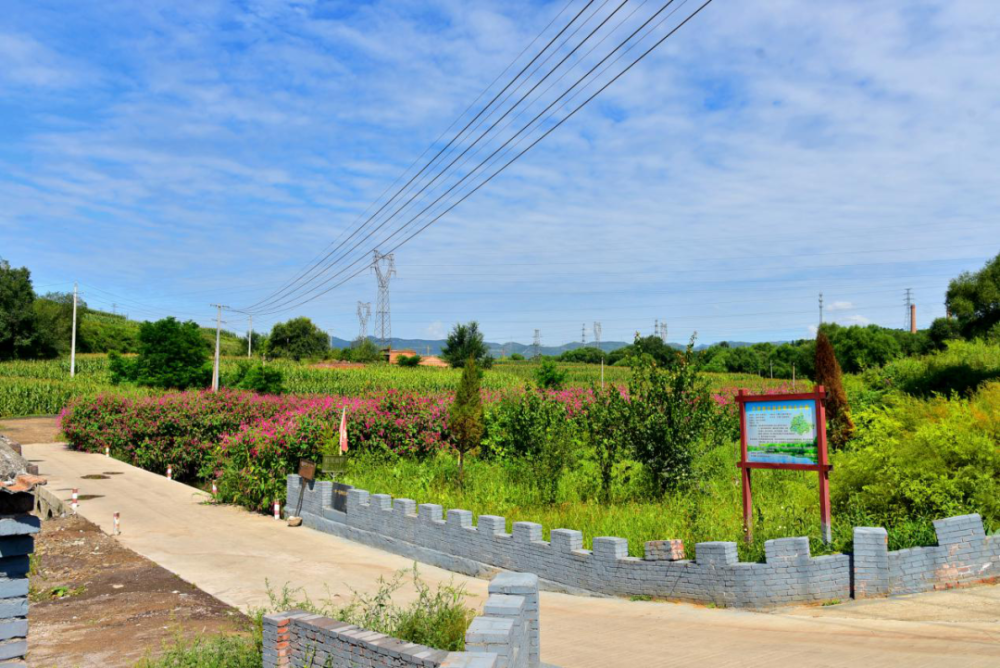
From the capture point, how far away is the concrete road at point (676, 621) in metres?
7.29

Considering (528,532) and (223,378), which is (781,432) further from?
(223,378)

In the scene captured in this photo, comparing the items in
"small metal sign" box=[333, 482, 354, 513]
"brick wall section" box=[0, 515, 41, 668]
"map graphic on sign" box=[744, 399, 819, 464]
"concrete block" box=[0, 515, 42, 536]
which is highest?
"map graphic on sign" box=[744, 399, 819, 464]

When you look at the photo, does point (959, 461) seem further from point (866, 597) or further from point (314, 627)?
point (314, 627)

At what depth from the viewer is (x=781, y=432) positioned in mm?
10383

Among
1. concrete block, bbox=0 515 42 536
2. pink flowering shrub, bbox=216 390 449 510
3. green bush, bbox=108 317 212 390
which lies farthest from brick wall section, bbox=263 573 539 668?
green bush, bbox=108 317 212 390

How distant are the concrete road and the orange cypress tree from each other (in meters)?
10.9

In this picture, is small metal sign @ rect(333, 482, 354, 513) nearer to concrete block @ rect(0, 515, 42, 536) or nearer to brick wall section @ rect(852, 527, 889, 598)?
brick wall section @ rect(852, 527, 889, 598)

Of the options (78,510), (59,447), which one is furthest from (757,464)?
(59,447)

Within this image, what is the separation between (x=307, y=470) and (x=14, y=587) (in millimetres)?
12523

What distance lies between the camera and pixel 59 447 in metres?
32.4

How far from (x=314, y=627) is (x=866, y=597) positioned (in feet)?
22.5

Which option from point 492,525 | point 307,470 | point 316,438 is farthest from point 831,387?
point 307,470

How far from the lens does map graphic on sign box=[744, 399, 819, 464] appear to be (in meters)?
10.1

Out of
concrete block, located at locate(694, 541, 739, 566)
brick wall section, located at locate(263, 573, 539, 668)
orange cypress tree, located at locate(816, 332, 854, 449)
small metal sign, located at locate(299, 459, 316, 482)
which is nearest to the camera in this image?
brick wall section, located at locate(263, 573, 539, 668)
